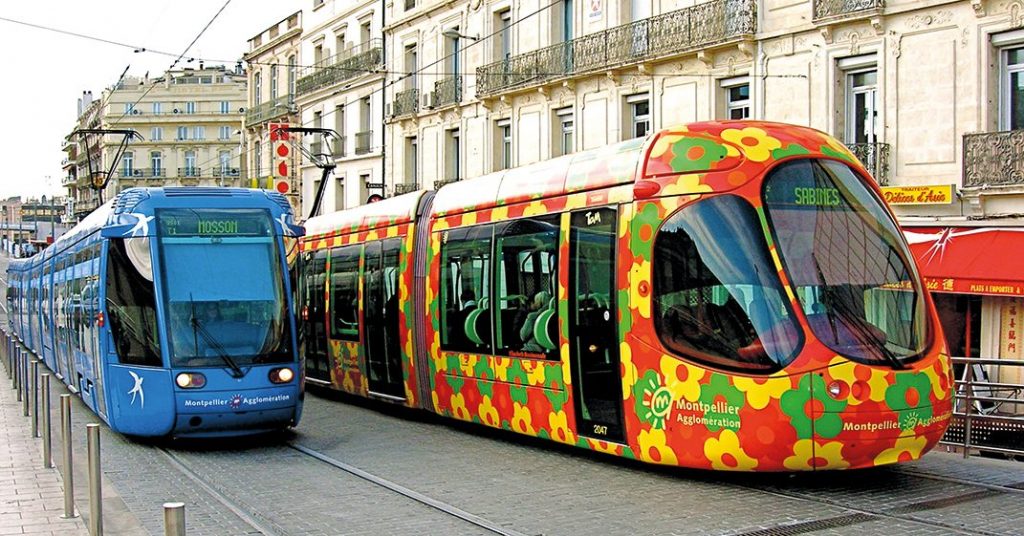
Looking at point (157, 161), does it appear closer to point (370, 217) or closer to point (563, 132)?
point (563, 132)

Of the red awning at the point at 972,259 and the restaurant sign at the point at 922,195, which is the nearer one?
the red awning at the point at 972,259

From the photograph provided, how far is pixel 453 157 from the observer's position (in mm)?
35406

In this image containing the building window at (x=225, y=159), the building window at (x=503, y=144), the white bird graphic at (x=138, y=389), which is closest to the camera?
the white bird graphic at (x=138, y=389)

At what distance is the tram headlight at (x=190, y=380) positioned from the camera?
1226cm

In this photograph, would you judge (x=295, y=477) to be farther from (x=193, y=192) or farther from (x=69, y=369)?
(x=69, y=369)

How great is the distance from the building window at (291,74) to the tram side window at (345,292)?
3141 cm

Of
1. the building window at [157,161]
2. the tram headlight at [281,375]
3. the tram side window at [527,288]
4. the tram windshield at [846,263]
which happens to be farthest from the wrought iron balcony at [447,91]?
the building window at [157,161]

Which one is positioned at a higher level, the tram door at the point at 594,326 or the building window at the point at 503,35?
the building window at the point at 503,35

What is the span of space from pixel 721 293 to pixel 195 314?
5633 millimetres

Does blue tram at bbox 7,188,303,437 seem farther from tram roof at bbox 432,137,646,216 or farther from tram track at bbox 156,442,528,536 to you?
tram roof at bbox 432,137,646,216

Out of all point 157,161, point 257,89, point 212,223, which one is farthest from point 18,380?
point 157,161

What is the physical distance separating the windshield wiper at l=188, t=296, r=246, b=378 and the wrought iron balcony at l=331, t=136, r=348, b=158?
30.7 meters

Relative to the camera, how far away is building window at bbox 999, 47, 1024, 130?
1872 cm

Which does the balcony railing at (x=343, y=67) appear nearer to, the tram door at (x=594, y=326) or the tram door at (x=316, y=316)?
the tram door at (x=316, y=316)
